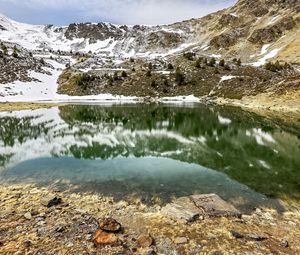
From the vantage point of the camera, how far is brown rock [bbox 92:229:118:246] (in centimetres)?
1276

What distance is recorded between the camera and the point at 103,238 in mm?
13023

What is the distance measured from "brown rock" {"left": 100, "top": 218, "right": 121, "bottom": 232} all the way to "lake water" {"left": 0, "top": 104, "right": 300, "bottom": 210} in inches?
163

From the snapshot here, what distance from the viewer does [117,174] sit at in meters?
22.9

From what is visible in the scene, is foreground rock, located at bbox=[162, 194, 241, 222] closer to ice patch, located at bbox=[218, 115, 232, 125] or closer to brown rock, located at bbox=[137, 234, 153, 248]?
brown rock, located at bbox=[137, 234, 153, 248]

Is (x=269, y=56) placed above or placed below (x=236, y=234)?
above

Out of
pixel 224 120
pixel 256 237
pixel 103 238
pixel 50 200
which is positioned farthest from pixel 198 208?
pixel 224 120

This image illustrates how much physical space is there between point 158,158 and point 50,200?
42.3ft

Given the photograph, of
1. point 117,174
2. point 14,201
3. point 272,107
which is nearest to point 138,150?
point 117,174

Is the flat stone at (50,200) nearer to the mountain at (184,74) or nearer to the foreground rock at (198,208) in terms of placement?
the foreground rock at (198,208)

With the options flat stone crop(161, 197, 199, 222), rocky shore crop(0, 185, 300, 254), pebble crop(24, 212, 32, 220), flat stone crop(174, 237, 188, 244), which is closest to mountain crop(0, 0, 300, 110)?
flat stone crop(161, 197, 199, 222)

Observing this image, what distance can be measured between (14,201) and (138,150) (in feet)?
51.6

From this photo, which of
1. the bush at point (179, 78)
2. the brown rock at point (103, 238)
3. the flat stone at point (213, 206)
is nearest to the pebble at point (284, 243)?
the flat stone at point (213, 206)

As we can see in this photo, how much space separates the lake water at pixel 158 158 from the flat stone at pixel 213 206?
4.08 ft

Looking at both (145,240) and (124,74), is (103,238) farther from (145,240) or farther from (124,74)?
(124,74)
